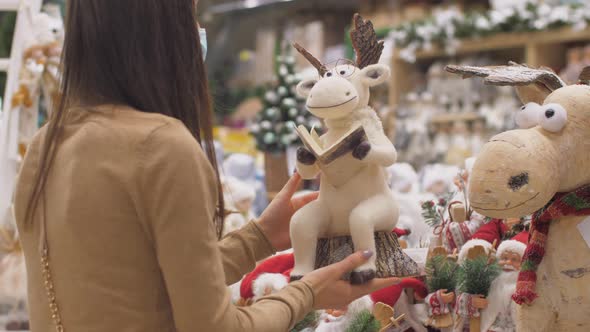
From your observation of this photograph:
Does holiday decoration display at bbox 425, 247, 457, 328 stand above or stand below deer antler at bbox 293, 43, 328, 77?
below

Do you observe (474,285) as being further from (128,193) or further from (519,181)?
(128,193)

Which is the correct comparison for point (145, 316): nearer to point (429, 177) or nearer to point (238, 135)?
point (429, 177)

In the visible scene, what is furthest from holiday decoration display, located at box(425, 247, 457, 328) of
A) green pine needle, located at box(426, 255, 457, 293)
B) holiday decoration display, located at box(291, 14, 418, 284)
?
holiday decoration display, located at box(291, 14, 418, 284)

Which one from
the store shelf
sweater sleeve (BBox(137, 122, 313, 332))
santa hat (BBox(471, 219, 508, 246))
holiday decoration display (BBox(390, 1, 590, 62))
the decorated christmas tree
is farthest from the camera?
the store shelf

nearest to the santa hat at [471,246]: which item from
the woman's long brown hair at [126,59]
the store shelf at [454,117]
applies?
the woman's long brown hair at [126,59]

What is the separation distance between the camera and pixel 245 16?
520cm

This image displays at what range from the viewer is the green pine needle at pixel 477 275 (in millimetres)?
1242

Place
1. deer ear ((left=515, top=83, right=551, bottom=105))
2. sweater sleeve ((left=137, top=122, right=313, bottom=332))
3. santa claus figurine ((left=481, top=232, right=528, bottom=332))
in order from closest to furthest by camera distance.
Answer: sweater sleeve ((left=137, top=122, right=313, bottom=332)) < deer ear ((left=515, top=83, right=551, bottom=105)) < santa claus figurine ((left=481, top=232, right=528, bottom=332))

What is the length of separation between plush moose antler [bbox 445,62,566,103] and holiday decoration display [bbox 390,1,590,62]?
91.3 inches

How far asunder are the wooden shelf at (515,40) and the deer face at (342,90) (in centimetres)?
238

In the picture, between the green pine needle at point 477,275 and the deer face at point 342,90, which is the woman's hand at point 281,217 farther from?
the green pine needle at point 477,275

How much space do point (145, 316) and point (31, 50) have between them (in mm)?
1634

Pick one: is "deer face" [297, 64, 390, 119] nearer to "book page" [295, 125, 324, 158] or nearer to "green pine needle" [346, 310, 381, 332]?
"book page" [295, 125, 324, 158]

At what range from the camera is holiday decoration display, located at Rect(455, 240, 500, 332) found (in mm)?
1241
